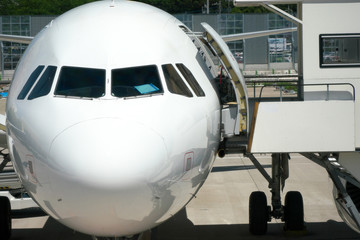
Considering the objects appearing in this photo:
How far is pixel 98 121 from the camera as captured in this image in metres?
8.42

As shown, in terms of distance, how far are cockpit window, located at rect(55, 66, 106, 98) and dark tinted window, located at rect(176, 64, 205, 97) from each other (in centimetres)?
120

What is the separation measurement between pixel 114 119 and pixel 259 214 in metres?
7.18

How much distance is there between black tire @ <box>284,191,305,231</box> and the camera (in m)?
14.8

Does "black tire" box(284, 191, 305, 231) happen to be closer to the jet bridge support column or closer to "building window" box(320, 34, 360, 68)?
the jet bridge support column

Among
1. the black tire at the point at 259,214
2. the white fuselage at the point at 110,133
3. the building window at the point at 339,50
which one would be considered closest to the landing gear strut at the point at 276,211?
the black tire at the point at 259,214

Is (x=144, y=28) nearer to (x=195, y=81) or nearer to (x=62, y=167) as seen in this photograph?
(x=195, y=81)

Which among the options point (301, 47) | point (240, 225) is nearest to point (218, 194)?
point (240, 225)

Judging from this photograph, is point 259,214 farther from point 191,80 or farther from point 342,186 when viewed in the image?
point 191,80

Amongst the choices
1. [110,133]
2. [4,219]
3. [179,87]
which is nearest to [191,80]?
[179,87]

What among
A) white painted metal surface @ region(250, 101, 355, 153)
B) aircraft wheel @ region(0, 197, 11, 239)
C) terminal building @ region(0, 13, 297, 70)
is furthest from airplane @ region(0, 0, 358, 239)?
terminal building @ region(0, 13, 297, 70)

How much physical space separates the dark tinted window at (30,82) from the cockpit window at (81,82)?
1.37ft

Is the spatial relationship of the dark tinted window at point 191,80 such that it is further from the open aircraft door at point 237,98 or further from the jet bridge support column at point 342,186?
the jet bridge support column at point 342,186

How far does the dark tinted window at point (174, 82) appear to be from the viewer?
9.66 metres

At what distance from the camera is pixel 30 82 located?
32.4ft
